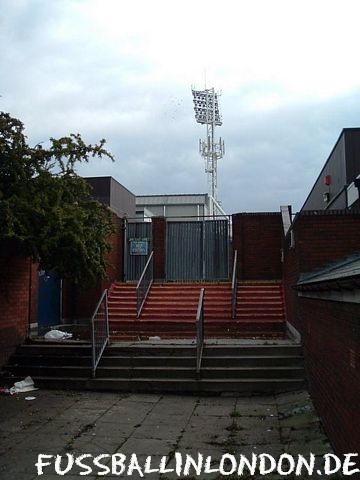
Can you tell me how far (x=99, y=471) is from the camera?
5.29 m

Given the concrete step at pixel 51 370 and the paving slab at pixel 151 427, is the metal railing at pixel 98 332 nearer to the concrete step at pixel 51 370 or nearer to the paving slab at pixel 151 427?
the concrete step at pixel 51 370

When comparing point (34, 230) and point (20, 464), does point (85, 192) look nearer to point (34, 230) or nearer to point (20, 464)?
point (34, 230)

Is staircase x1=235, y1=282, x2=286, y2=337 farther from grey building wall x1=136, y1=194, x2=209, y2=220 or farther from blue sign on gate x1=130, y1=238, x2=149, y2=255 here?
grey building wall x1=136, y1=194, x2=209, y2=220

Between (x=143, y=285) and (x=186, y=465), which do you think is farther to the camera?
(x=143, y=285)

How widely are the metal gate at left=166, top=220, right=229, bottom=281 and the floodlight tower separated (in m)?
22.0

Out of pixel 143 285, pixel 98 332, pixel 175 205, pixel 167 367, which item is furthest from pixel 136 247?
pixel 175 205

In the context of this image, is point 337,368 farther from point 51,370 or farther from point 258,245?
point 258,245

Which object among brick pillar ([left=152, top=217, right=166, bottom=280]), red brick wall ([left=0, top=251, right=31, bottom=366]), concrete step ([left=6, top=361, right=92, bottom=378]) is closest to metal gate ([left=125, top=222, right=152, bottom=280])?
brick pillar ([left=152, top=217, right=166, bottom=280])

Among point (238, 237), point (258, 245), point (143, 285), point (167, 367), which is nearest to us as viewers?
point (167, 367)

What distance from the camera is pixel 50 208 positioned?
834 cm

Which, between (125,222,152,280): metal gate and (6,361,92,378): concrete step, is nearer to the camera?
(6,361,92,378): concrete step

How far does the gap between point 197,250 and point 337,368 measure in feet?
43.1

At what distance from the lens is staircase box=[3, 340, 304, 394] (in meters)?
9.16

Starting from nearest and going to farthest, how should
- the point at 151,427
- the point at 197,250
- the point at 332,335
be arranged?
the point at 332,335, the point at 151,427, the point at 197,250
